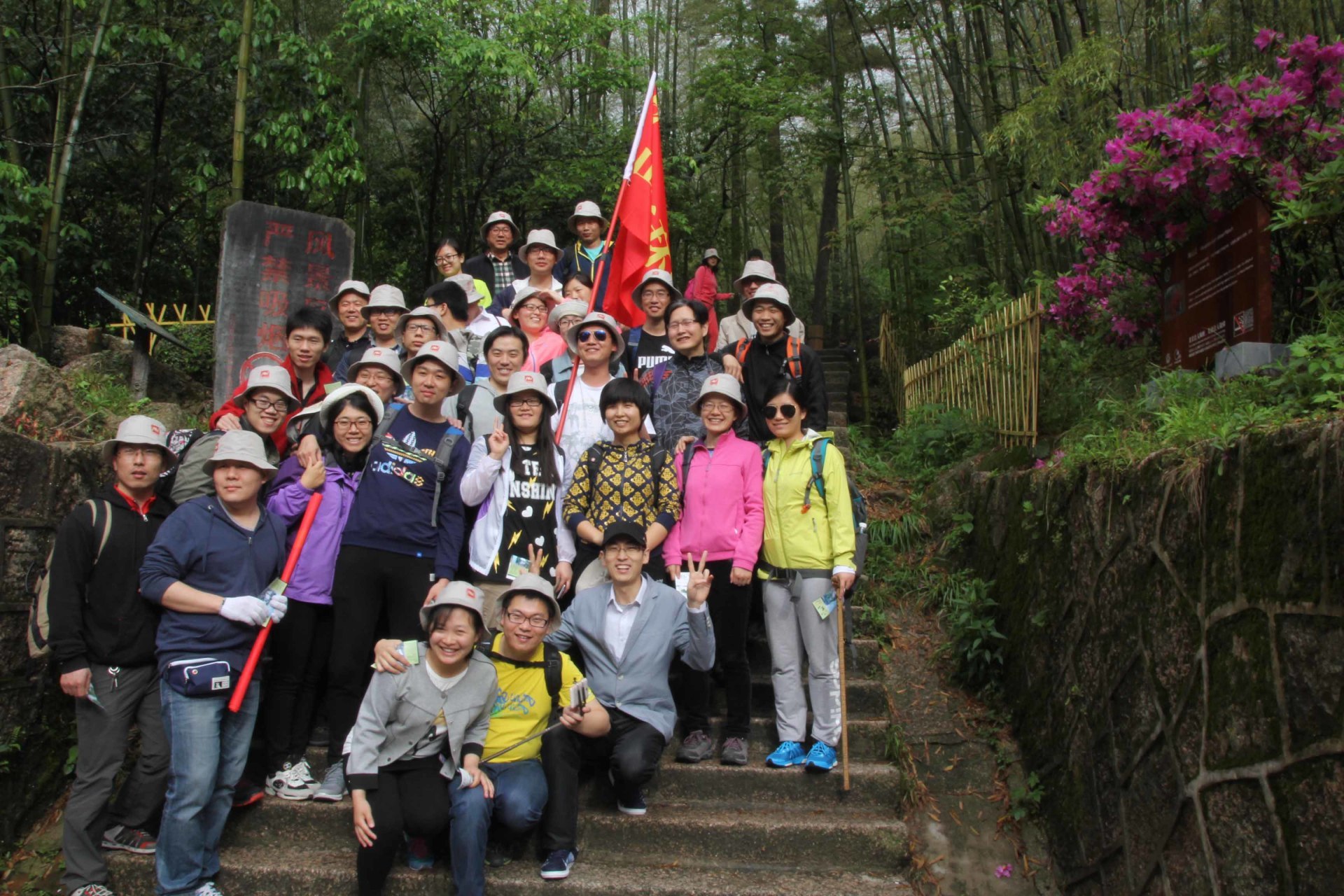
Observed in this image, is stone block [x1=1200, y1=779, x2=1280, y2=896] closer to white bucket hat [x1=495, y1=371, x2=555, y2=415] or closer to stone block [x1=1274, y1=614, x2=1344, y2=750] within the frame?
stone block [x1=1274, y1=614, x2=1344, y2=750]

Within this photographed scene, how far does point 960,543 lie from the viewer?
5.47 metres

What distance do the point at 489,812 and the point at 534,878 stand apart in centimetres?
33

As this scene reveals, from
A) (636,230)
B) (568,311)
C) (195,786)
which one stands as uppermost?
(636,230)

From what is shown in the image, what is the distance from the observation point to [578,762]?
3.64 metres

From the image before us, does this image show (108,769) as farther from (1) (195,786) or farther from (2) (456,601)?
(2) (456,601)

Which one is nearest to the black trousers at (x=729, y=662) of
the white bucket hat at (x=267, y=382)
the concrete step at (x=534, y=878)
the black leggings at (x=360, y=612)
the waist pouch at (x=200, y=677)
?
the concrete step at (x=534, y=878)

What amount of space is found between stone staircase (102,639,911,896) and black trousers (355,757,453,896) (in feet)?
0.56

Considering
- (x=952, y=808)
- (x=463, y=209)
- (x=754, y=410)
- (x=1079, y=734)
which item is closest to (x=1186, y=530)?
(x=1079, y=734)

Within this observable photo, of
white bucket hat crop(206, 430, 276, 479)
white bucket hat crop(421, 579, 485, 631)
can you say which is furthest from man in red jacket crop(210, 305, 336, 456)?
white bucket hat crop(421, 579, 485, 631)

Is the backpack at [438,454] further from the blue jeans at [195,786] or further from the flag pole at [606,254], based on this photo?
the blue jeans at [195,786]

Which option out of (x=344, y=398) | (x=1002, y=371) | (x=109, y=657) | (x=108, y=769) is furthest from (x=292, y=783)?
(x=1002, y=371)

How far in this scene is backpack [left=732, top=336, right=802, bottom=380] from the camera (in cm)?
489

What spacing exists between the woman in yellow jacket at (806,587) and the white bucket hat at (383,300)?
2.42 m

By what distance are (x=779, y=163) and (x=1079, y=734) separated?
38.9 ft
